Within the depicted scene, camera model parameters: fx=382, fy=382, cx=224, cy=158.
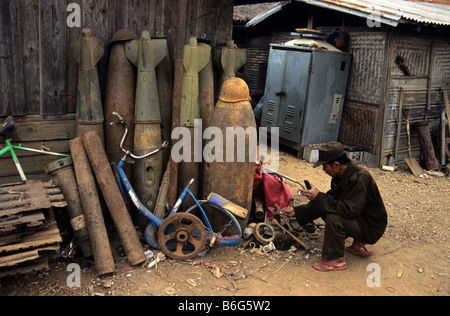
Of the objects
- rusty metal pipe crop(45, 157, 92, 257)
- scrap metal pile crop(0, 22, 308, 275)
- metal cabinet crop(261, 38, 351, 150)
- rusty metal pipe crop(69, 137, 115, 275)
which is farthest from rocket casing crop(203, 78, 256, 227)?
metal cabinet crop(261, 38, 351, 150)

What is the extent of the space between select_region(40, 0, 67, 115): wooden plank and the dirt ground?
1918 mm

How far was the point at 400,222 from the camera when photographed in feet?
19.0

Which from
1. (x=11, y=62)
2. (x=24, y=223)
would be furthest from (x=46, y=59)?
(x=24, y=223)

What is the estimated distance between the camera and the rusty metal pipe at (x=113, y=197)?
4.16 metres

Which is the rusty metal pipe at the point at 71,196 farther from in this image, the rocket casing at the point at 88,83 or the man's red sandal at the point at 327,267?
the man's red sandal at the point at 327,267

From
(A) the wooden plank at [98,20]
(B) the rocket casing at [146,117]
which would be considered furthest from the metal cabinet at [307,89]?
(A) the wooden plank at [98,20]

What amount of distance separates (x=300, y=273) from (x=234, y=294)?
0.84 metres

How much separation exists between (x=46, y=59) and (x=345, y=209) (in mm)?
3902

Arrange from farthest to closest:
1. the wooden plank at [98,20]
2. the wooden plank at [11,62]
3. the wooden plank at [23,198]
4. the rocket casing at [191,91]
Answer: the rocket casing at [191,91] → the wooden plank at [98,20] → the wooden plank at [11,62] → the wooden plank at [23,198]

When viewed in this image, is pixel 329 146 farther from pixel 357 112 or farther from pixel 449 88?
pixel 449 88

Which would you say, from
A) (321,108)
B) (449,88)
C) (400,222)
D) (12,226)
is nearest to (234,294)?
(12,226)

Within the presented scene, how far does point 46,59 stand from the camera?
4.58 m

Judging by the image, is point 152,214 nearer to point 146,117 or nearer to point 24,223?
point 146,117

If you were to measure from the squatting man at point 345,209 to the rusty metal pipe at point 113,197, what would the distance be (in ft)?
6.63
